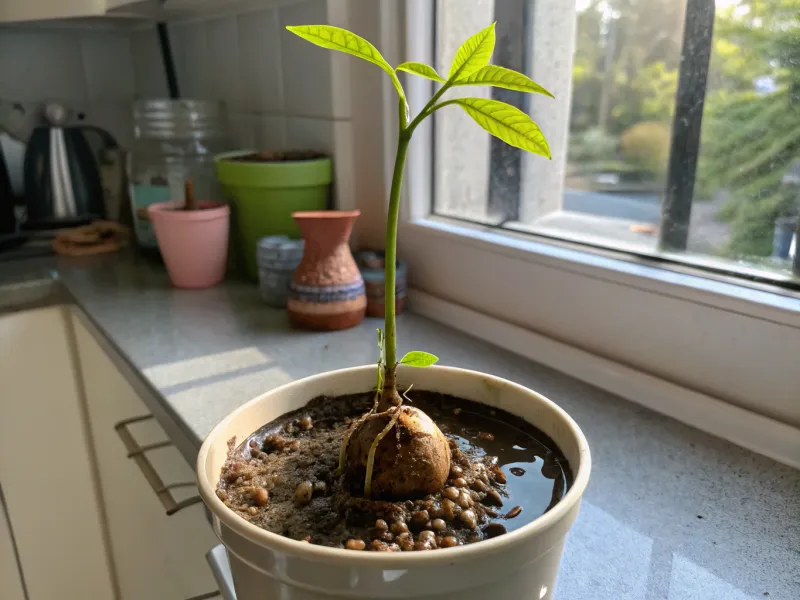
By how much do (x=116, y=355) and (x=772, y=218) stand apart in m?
0.77

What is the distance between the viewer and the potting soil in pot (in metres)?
0.33

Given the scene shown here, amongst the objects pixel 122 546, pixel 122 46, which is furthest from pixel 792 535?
pixel 122 46

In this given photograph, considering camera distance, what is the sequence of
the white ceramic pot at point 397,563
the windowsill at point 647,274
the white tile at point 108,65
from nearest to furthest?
1. the white ceramic pot at point 397,563
2. the windowsill at point 647,274
3. the white tile at point 108,65

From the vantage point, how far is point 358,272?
34.8 inches

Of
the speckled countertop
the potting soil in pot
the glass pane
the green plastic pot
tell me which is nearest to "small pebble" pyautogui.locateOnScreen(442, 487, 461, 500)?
the potting soil in pot

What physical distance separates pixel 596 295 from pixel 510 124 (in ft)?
1.45

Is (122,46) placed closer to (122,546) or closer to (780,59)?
(122,546)

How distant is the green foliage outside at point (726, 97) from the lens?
59 cm

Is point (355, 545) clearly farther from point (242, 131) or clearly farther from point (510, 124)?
point (242, 131)

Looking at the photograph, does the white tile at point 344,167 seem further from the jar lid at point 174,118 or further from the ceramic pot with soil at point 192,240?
the jar lid at point 174,118

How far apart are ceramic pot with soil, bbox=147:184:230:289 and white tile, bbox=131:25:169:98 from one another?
0.66 meters

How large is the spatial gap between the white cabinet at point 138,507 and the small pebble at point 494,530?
1.48 ft

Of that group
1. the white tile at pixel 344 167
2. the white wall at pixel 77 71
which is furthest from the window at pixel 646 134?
the white wall at pixel 77 71

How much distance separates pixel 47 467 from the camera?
1094 mm
